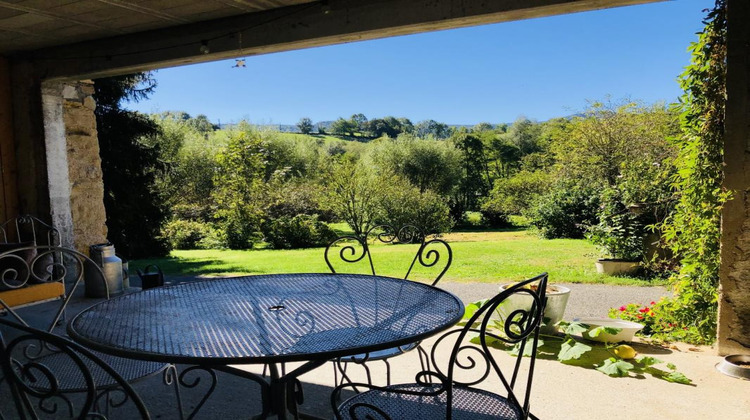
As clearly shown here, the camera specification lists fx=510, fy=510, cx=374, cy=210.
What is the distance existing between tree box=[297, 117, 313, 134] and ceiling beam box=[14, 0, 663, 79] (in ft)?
94.2

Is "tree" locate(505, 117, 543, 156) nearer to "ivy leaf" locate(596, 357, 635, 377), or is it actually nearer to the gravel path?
the gravel path

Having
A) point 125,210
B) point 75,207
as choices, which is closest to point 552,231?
point 125,210

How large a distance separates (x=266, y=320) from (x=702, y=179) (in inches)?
106

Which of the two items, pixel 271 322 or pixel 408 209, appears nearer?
pixel 271 322

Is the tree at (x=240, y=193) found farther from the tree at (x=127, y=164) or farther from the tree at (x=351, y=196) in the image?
the tree at (x=127, y=164)

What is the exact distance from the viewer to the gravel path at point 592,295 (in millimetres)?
4922

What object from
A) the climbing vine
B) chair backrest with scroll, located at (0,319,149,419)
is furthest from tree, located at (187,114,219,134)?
the climbing vine

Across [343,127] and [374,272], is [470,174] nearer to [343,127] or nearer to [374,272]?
[343,127]

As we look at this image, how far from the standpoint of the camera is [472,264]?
330 inches

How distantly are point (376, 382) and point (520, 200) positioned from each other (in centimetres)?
1536

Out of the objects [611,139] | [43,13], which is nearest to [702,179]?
[43,13]

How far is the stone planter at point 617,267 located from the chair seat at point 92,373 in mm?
6294

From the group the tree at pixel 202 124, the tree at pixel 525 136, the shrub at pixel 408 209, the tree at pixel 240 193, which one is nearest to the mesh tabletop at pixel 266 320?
the tree at pixel 240 193

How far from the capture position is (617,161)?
501 inches
